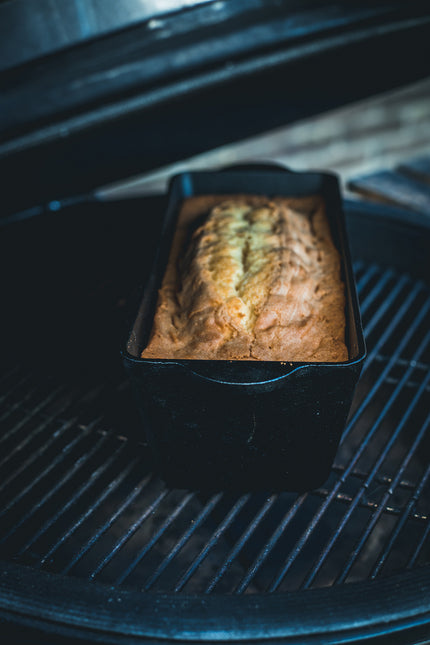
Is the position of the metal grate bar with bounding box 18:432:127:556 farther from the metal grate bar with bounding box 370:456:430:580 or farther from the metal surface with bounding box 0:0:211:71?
the metal surface with bounding box 0:0:211:71

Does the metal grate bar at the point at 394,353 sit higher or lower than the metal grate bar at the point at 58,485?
lower

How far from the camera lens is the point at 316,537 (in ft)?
4.73

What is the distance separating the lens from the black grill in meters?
1.11

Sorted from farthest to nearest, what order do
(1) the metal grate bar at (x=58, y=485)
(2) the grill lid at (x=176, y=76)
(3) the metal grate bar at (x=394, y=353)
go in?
(3) the metal grate bar at (x=394, y=353), (2) the grill lid at (x=176, y=76), (1) the metal grate bar at (x=58, y=485)

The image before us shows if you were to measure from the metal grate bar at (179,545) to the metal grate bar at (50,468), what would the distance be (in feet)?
1.27

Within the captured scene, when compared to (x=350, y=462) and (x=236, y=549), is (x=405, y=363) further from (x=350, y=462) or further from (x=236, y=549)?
(x=236, y=549)

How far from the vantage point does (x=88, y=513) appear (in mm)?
1128

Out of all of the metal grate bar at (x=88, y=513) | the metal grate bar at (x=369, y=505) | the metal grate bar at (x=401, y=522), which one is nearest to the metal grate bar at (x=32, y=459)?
the metal grate bar at (x=88, y=513)

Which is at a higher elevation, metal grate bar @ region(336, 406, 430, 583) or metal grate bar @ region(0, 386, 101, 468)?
metal grate bar @ region(0, 386, 101, 468)

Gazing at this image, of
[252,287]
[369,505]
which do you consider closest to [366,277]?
[252,287]

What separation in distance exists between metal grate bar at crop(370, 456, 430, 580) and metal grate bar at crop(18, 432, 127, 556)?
0.67 m

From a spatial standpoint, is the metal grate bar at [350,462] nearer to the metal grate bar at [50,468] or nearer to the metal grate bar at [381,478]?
the metal grate bar at [381,478]

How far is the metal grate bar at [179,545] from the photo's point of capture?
38.4 inches

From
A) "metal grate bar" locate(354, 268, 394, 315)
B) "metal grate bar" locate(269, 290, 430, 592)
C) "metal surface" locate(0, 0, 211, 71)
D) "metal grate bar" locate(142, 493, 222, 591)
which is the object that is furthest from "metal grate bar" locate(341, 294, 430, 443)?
"metal surface" locate(0, 0, 211, 71)
